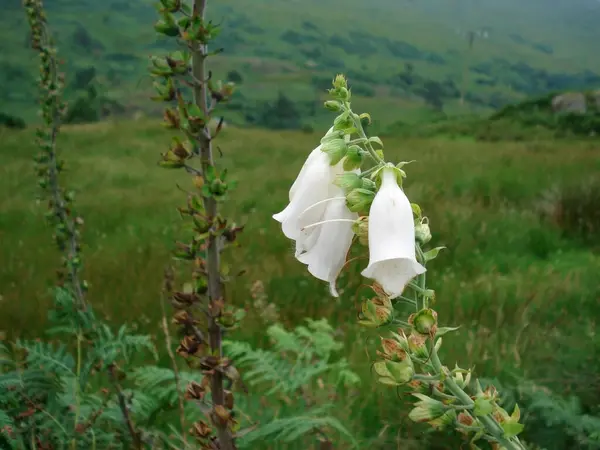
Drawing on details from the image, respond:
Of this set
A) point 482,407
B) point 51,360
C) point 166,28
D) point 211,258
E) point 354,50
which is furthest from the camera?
point 354,50

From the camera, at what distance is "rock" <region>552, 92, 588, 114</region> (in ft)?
56.2

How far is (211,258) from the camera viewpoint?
1.34 metres

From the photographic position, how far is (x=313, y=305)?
3490 millimetres

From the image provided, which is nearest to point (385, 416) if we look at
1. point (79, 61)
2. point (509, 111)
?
point (79, 61)

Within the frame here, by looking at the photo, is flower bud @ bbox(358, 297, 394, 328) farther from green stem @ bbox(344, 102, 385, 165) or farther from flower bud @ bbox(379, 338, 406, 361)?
green stem @ bbox(344, 102, 385, 165)

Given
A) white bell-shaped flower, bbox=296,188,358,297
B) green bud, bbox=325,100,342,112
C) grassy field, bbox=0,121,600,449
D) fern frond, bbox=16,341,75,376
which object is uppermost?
green bud, bbox=325,100,342,112

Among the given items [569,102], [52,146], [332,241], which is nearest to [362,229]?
[332,241]

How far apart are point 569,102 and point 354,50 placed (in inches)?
335

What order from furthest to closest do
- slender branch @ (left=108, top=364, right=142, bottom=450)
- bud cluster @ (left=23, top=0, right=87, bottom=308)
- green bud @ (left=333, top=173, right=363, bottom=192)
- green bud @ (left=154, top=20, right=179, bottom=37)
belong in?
bud cluster @ (left=23, top=0, right=87, bottom=308), slender branch @ (left=108, top=364, right=142, bottom=450), green bud @ (left=154, top=20, right=179, bottom=37), green bud @ (left=333, top=173, right=363, bottom=192)

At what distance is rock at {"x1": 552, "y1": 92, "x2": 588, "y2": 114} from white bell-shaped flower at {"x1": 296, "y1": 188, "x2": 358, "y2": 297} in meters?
17.6

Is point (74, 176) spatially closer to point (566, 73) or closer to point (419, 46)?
point (566, 73)

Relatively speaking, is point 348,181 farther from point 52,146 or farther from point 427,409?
point 52,146

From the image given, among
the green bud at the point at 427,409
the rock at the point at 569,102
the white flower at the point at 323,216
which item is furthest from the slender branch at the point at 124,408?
the rock at the point at 569,102

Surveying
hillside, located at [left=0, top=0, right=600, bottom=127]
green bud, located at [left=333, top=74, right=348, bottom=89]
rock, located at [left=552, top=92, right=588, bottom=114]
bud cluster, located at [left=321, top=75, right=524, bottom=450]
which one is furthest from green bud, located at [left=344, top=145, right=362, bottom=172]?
rock, located at [left=552, top=92, right=588, bottom=114]
